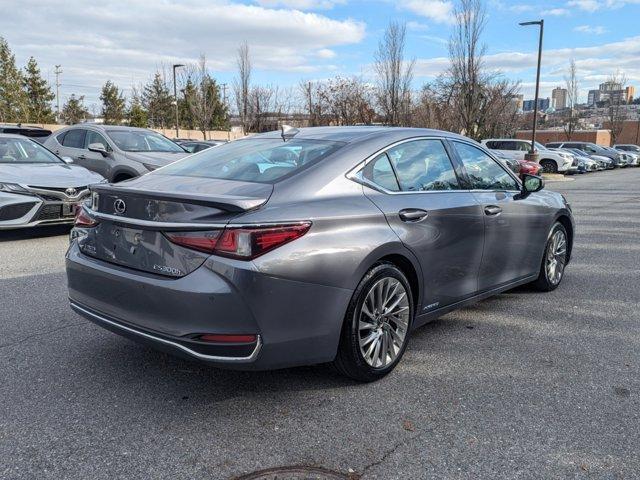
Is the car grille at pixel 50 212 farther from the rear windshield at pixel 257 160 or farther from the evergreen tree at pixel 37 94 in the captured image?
the evergreen tree at pixel 37 94

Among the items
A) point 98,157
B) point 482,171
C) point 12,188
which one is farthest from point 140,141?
point 482,171

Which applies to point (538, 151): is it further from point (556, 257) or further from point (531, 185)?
point (531, 185)

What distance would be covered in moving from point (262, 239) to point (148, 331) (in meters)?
0.81

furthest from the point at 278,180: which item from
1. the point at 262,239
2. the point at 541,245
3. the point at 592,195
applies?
the point at 592,195

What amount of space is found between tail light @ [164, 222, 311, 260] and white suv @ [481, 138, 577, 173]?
86.1ft

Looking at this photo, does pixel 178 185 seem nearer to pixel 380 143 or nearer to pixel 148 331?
pixel 148 331

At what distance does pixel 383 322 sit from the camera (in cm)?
349

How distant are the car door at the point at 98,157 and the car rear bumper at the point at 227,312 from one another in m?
7.38

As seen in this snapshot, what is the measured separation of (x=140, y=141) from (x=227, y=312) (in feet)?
28.1

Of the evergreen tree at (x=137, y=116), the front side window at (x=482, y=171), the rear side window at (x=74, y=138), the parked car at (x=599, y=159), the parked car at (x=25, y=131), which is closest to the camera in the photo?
the front side window at (x=482, y=171)

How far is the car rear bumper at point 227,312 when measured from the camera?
9.10 feet

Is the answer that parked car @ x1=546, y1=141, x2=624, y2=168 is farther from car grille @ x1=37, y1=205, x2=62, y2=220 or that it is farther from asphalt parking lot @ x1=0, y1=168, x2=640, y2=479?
asphalt parking lot @ x1=0, y1=168, x2=640, y2=479

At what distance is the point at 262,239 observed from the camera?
2828 millimetres

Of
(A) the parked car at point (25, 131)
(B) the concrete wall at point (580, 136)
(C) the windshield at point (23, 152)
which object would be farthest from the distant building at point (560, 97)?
(C) the windshield at point (23, 152)
